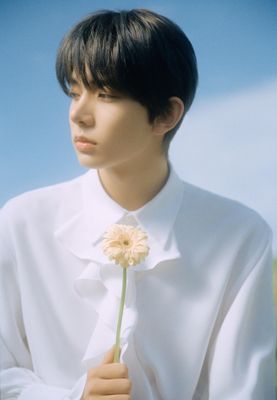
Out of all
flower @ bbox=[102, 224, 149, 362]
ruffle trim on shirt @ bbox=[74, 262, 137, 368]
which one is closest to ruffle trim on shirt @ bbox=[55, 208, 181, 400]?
ruffle trim on shirt @ bbox=[74, 262, 137, 368]

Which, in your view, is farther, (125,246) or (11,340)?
(11,340)

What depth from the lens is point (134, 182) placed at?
2.83ft

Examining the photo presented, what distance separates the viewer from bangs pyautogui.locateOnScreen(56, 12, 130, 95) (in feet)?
2.56

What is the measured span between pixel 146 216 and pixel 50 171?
0.59 ft

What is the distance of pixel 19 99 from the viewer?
0.98m

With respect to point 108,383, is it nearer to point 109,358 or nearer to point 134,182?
point 109,358

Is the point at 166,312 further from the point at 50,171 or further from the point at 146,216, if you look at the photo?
the point at 50,171

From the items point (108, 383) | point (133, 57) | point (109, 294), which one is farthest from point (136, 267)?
point (133, 57)

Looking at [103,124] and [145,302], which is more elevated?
[103,124]

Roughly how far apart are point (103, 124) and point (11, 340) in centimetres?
31

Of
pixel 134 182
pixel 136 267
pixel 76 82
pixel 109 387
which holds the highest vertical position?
pixel 76 82

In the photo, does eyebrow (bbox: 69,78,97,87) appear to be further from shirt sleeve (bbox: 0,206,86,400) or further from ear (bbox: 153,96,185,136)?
shirt sleeve (bbox: 0,206,86,400)

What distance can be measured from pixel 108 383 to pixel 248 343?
0.65 ft

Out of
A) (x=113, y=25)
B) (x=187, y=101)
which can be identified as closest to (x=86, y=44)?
(x=113, y=25)
